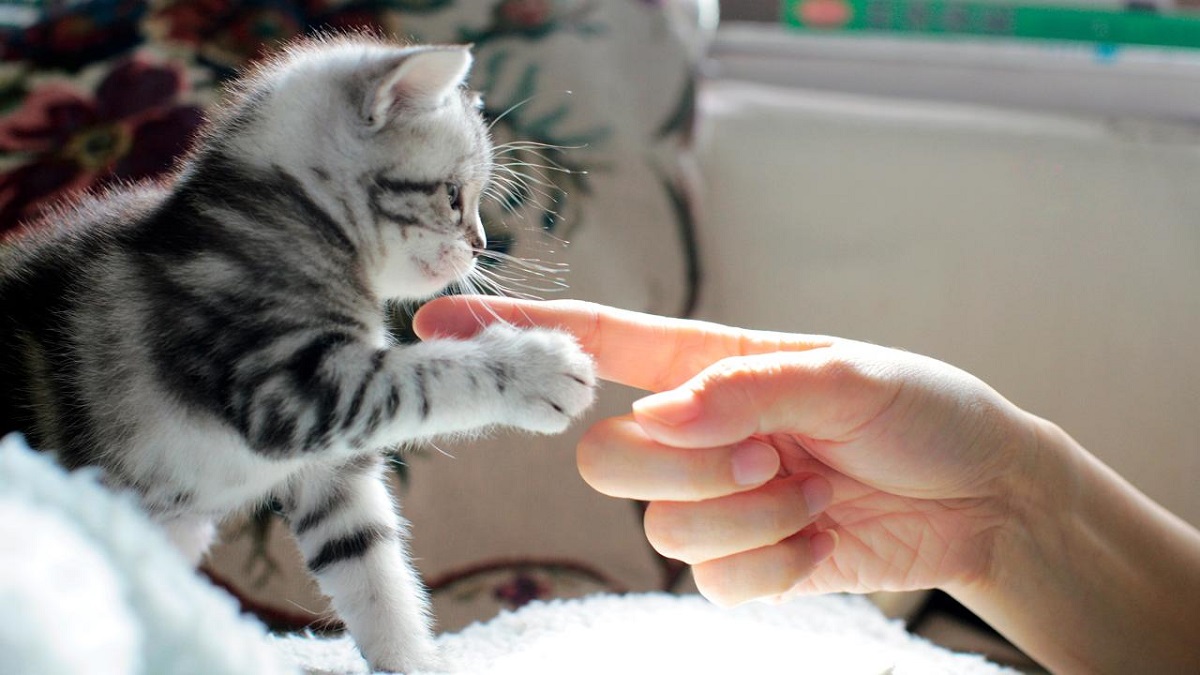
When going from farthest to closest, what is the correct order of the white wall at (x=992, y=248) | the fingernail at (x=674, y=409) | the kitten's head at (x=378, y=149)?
1. the white wall at (x=992, y=248)
2. the kitten's head at (x=378, y=149)
3. the fingernail at (x=674, y=409)

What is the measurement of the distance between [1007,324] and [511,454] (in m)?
0.61

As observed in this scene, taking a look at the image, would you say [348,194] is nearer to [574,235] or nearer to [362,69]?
[362,69]

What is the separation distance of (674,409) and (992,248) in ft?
2.44

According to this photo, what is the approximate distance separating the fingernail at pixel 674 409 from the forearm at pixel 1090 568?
32cm

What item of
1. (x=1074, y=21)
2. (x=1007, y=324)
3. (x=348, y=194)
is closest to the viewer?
(x=348, y=194)

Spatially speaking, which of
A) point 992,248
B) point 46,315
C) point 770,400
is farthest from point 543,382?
point 992,248

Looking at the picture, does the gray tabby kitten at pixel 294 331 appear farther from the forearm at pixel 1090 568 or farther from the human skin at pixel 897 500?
the forearm at pixel 1090 568

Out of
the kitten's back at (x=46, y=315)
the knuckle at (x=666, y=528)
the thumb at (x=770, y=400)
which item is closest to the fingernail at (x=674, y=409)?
the thumb at (x=770, y=400)

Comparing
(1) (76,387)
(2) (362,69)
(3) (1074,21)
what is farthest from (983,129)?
(1) (76,387)

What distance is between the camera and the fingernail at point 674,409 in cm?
59

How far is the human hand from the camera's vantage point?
24.4 inches

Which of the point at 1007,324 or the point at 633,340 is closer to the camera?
the point at 633,340

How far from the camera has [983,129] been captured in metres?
1.23

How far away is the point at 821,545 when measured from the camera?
29.2 inches
